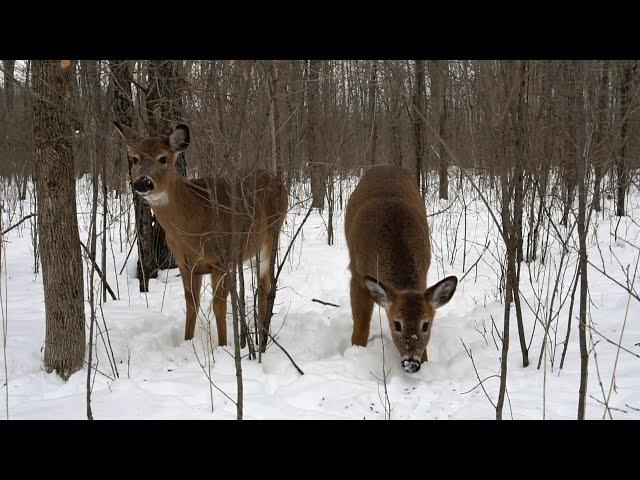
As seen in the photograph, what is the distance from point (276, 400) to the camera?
3844mm

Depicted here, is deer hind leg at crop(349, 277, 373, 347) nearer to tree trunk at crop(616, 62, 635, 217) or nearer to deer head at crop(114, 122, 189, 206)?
deer head at crop(114, 122, 189, 206)

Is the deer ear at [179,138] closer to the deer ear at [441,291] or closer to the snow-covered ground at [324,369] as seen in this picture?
the snow-covered ground at [324,369]

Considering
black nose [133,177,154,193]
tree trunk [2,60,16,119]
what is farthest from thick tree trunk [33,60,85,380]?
black nose [133,177,154,193]

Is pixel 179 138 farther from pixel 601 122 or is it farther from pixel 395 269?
pixel 601 122

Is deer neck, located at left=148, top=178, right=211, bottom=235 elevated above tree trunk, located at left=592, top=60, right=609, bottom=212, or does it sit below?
below

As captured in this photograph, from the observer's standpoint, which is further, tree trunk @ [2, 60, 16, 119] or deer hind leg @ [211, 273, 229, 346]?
deer hind leg @ [211, 273, 229, 346]

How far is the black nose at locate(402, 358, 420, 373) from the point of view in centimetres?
415

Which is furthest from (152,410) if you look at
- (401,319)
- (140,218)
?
(140,218)

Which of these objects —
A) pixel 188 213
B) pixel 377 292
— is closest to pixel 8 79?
pixel 188 213

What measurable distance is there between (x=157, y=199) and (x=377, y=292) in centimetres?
216

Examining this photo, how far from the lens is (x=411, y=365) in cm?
416

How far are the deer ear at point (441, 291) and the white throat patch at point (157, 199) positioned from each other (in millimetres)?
2480

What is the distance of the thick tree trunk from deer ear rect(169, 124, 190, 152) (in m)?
0.95
